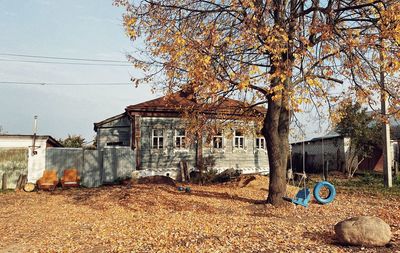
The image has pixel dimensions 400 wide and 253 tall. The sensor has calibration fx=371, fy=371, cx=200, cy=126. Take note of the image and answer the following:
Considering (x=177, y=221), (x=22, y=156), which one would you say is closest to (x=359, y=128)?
(x=177, y=221)

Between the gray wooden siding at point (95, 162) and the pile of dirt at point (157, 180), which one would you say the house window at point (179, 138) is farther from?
the pile of dirt at point (157, 180)

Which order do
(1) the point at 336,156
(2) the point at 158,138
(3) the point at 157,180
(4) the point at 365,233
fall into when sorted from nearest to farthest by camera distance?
(4) the point at 365,233 → (3) the point at 157,180 → (2) the point at 158,138 → (1) the point at 336,156

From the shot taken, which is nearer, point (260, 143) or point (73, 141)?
point (260, 143)

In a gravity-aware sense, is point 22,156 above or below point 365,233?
above

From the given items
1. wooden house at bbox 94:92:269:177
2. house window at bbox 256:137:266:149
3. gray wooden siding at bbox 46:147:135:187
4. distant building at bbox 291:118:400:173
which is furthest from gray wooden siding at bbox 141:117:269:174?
distant building at bbox 291:118:400:173

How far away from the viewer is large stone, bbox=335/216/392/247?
737 cm

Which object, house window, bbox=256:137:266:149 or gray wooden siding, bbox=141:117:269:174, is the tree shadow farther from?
house window, bbox=256:137:266:149

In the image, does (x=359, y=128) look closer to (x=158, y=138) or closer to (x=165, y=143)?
(x=165, y=143)

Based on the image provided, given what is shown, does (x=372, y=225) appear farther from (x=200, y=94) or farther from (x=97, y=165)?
(x=97, y=165)

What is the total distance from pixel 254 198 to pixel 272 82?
5579mm

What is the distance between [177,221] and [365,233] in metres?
5.09

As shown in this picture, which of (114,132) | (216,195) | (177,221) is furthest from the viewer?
(114,132)

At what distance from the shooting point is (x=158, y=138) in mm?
24078

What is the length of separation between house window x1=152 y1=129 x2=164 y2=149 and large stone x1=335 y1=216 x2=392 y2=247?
17.3 m
